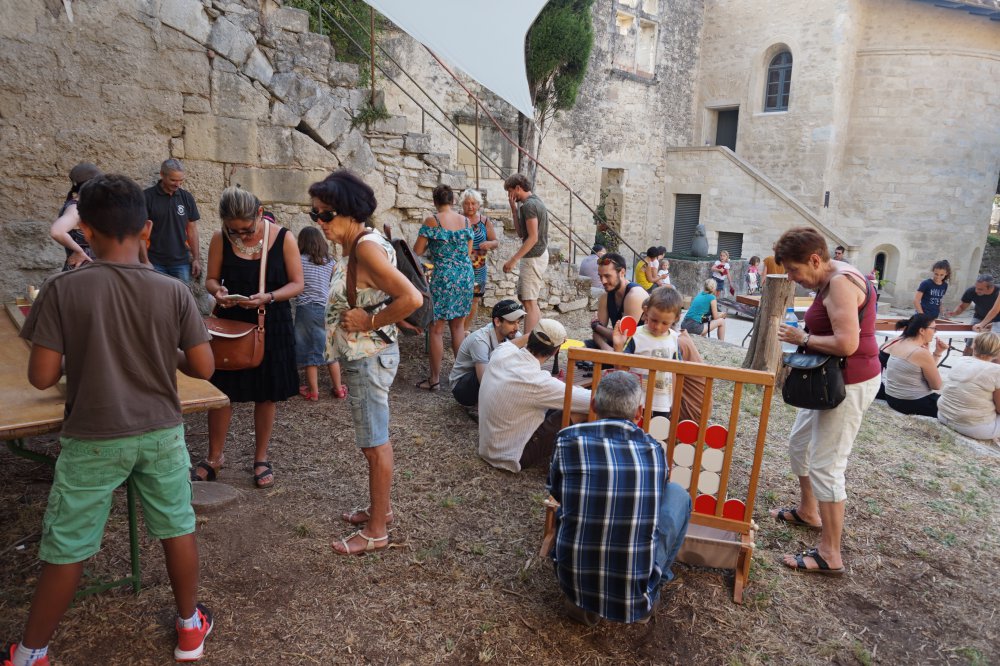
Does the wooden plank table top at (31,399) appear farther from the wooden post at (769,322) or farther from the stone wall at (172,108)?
the wooden post at (769,322)

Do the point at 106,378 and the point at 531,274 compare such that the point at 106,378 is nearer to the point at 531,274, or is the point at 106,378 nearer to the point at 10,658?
the point at 10,658

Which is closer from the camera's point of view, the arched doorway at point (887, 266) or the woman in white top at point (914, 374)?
the woman in white top at point (914, 374)

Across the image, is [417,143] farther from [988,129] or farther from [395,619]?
[988,129]

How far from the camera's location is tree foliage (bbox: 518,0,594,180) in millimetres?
12062

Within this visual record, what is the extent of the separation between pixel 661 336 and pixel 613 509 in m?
1.82

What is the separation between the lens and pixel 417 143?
6406 millimetres

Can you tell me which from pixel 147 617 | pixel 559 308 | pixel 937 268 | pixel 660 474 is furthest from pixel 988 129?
pixel 147 617

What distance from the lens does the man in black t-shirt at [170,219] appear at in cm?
480

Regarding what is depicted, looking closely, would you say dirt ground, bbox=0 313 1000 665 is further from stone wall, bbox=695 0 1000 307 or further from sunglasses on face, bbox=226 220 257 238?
stone wall, bbox=695 0 1000 307

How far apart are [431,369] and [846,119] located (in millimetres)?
16799

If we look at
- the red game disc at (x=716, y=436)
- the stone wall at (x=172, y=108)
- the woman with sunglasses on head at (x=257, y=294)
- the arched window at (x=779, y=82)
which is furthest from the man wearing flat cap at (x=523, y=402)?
the arched window at (x=779, y=82)

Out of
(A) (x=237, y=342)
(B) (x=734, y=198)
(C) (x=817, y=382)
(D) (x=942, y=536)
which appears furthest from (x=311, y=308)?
(B) (x=734, y=198)

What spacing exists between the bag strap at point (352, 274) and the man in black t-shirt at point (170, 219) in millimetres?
2722

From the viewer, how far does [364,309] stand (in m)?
2.70
